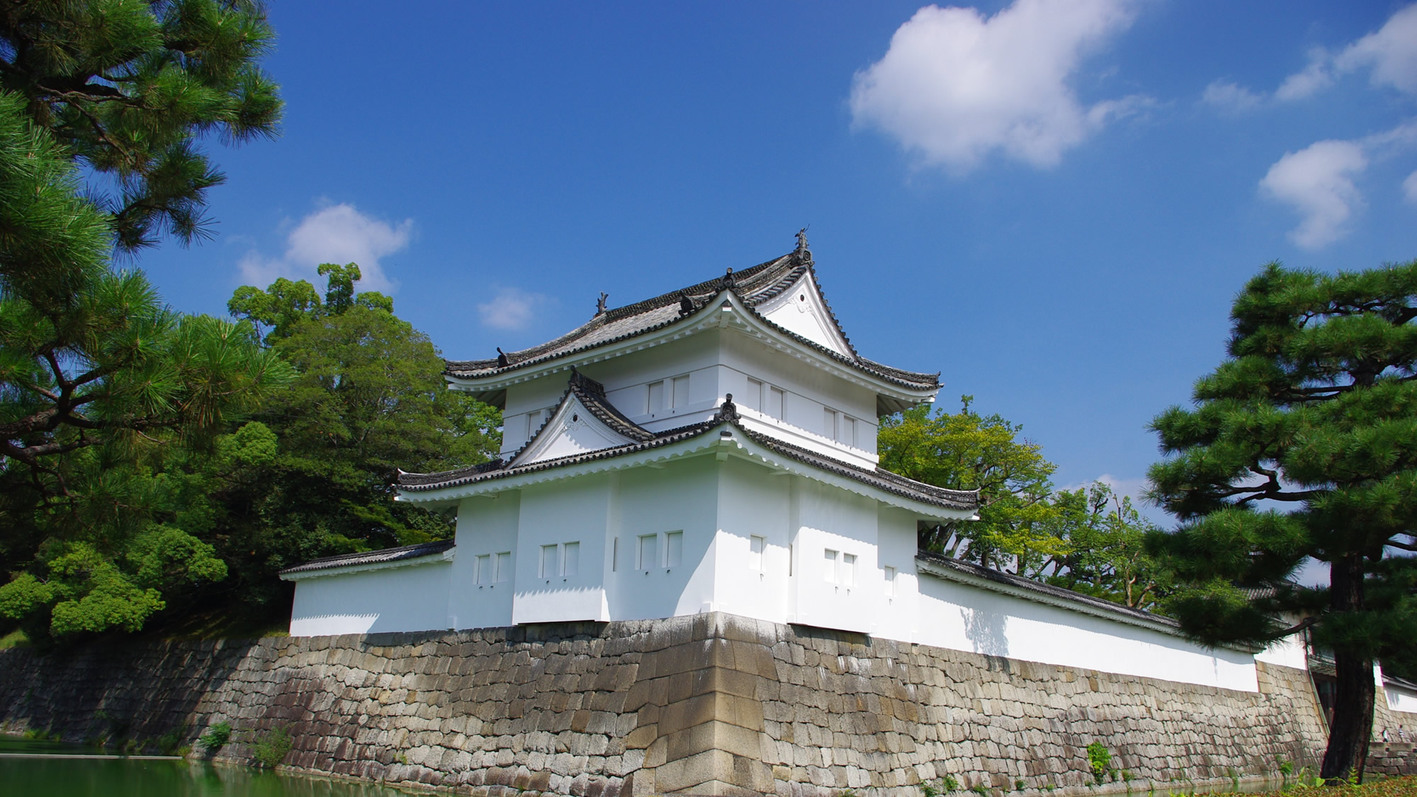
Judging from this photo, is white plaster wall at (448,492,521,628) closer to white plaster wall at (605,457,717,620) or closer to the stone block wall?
the stone block wall

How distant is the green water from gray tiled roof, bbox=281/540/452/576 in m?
3.75

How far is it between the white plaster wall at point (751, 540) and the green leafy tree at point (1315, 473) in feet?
17.5

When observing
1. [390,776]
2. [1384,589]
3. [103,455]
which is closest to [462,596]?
[390,776]

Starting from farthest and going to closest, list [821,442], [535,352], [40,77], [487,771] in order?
[535,352]
[821,442]
[487,771]
[40,77]

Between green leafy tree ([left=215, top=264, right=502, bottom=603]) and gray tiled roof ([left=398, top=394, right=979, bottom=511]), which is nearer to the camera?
gray tiled roof ([left=398, top=394, right=979, bottom=511])

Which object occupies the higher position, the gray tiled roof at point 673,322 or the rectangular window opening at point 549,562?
the gray tiled roof at point 673,322

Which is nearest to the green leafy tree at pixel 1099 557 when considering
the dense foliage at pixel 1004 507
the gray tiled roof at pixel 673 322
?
the dense foliage at pixel 1004 507

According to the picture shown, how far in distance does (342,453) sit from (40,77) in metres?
17.9

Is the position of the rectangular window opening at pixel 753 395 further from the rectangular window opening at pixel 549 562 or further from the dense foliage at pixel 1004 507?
the dense foliage at pixel 1004 507

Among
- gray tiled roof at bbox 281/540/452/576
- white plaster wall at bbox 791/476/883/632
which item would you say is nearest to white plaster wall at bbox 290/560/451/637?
gray tiled roof at bbox 281/540/452/576

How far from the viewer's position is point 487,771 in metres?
13.1

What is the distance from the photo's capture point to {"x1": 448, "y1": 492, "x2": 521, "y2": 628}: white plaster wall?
14.7 m

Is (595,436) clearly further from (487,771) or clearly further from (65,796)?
(65,796)

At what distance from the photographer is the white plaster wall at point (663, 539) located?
12086 mm
